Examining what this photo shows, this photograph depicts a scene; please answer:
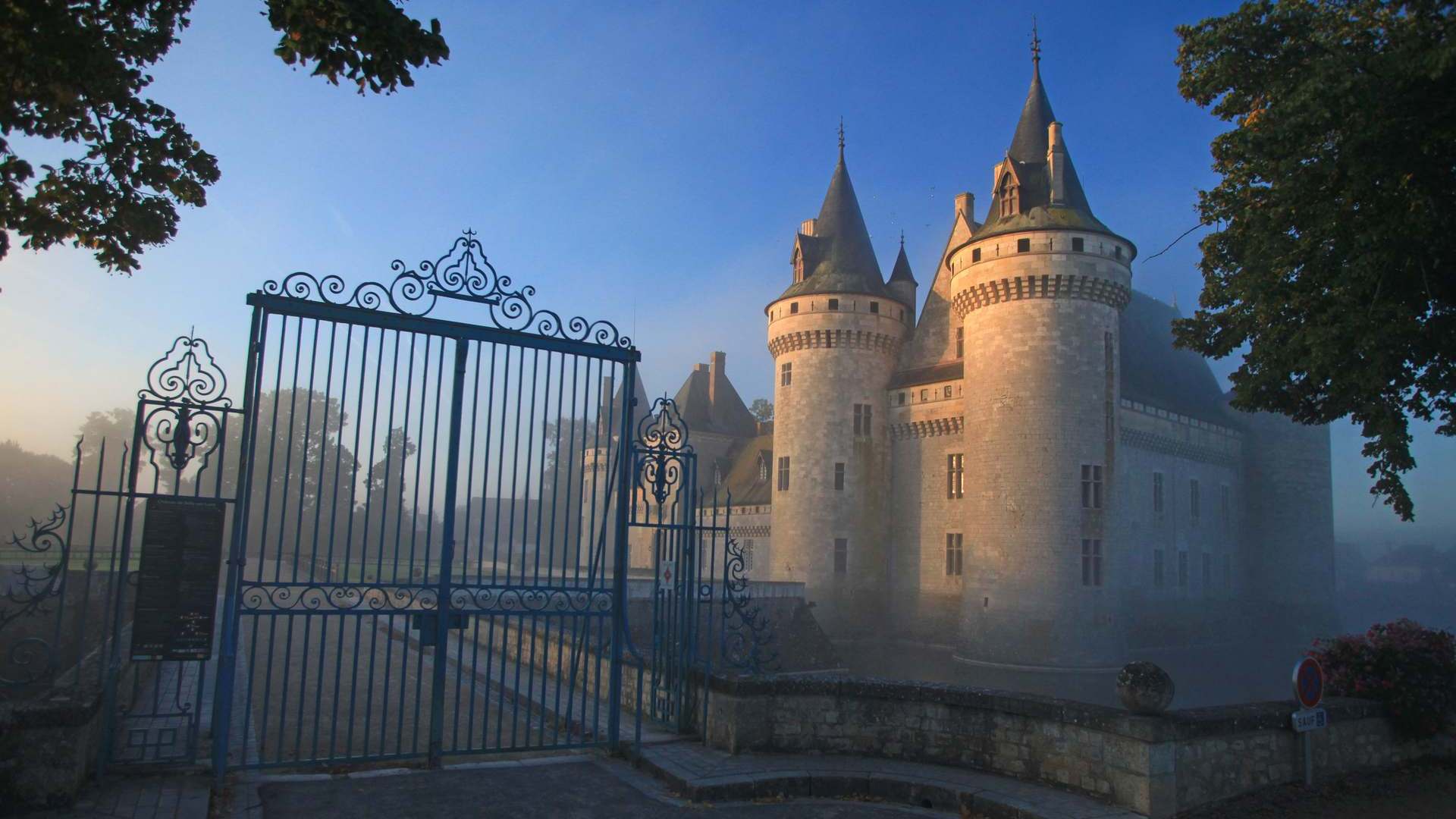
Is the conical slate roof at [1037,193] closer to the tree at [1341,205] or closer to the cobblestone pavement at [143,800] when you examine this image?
the tree at [1341,205]

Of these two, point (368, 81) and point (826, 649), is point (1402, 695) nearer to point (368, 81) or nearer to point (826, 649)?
point (368, 81)

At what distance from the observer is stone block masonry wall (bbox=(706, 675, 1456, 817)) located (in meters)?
6.35

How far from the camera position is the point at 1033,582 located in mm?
26703

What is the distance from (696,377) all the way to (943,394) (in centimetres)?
1818

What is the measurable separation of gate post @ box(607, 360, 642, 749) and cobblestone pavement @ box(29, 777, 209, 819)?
294 cm

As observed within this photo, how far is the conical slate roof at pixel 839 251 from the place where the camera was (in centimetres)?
3453

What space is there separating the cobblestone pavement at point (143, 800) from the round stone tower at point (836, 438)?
Result: 90.3ft

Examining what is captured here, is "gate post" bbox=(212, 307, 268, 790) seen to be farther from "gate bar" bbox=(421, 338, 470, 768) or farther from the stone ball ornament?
the stone ball ornament

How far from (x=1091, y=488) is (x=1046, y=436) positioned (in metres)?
2.06

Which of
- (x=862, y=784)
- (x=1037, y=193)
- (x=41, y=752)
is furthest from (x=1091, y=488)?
(x=41, y=752)

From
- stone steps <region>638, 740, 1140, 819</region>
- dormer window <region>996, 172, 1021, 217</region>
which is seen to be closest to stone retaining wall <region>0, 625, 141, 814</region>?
stone steps <region>638, 740, 1140, 819</region>

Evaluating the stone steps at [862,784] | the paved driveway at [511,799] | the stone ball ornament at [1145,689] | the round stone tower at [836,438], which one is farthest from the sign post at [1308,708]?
the round stone tower at [836,438]

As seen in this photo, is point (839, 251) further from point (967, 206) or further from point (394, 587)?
point (394, 587)

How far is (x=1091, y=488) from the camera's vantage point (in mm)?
27266
